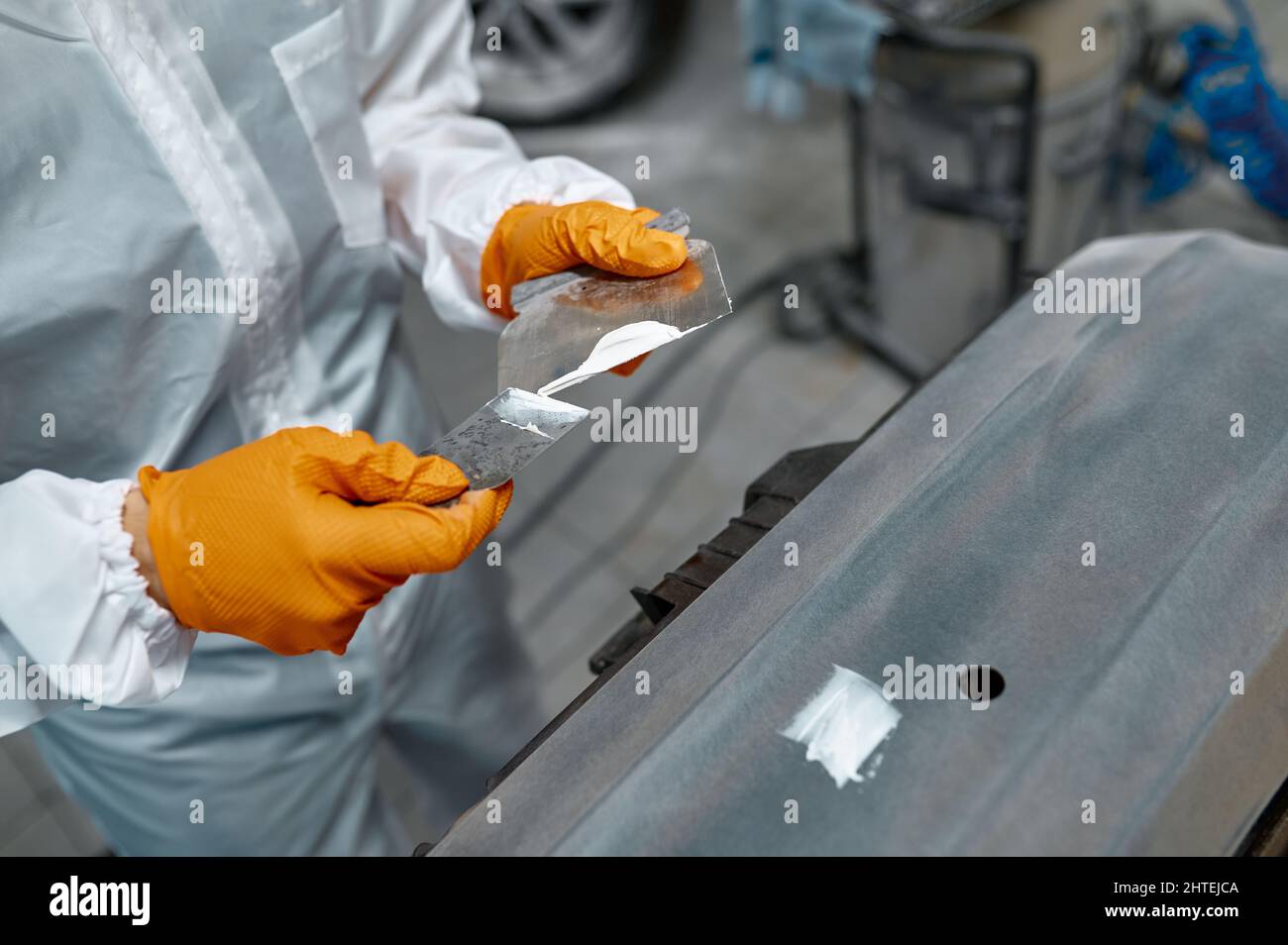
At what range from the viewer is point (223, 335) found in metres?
0.80

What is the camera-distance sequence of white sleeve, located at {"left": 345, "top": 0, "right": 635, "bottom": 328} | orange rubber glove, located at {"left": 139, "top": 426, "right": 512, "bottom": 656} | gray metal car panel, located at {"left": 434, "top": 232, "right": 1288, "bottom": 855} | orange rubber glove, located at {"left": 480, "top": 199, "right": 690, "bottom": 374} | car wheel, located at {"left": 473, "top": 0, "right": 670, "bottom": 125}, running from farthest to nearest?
car wheel, located at {"left": 473, "top": 0, "right": 670, "bottom": 125} → white sleeve, located at {"left": 345, "top": 0, "right": 635, "bottom": 328} → orange rubber glove, located at {"left": 480, "top": 199, "right": 690, "bottom": 374} → orange rubber glove, located at {"left": 139, "top": 426, "right": 512, "bottom": 656} → gray metal car panel, located at {"left": 434, "top": 232, "right": 1288, "bottom": 855}

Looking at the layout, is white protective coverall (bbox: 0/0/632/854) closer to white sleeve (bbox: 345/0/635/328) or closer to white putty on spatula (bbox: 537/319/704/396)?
white sleeve (bbox: 345/0/635/328)

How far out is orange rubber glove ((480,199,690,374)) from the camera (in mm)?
770

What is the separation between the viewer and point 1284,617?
585 mm

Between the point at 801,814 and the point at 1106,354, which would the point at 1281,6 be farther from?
the point at 801,814

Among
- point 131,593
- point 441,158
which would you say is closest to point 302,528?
point 131,593

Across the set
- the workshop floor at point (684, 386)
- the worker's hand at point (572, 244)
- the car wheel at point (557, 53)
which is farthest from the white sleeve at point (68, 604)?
the car wheel at point (557, 53)

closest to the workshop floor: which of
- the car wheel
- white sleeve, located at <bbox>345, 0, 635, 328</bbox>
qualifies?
→ the car wheel

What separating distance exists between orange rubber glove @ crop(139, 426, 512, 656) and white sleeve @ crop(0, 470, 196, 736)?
0.03m

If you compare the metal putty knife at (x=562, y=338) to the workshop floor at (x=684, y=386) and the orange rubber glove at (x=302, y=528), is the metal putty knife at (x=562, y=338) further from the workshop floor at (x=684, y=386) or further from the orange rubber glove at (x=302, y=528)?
the workshop floor at (x=684, y=386)

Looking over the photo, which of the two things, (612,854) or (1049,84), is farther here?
(1049,84)

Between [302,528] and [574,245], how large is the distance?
32 cm
